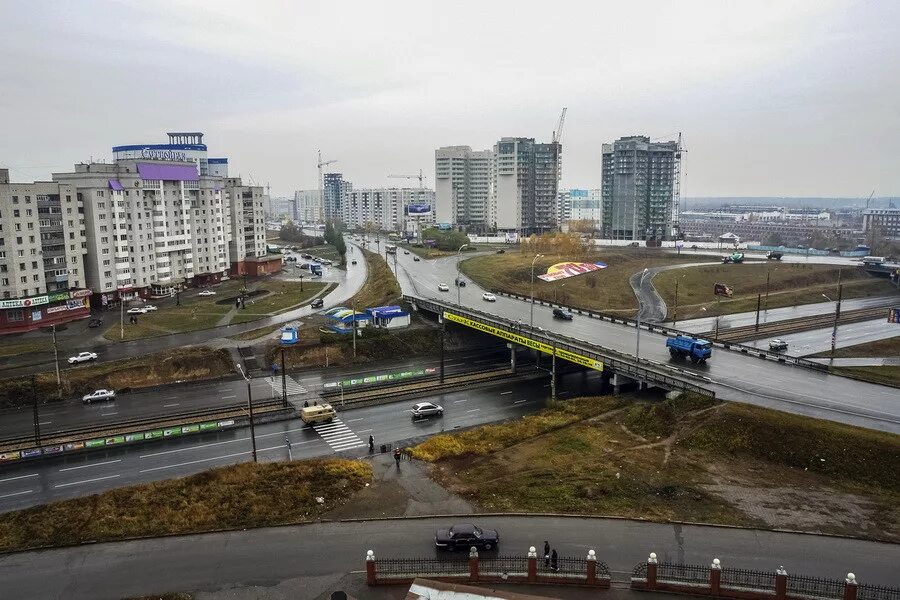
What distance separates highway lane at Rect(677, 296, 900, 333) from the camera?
277ft

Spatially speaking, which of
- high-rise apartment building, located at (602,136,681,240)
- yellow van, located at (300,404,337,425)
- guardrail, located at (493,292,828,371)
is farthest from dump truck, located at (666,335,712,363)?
high-rise apartment building, located at (602,136,681,240)

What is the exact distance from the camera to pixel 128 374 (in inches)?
2379

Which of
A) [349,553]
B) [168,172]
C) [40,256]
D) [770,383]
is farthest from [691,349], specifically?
[168,172]

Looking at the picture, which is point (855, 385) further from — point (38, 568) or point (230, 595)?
point (38, 568)

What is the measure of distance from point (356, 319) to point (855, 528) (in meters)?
56.2

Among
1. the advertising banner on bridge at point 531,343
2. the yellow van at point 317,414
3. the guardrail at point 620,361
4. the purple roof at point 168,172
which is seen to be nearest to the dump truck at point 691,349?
the guardrail at point 620,361

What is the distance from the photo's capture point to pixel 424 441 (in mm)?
44812

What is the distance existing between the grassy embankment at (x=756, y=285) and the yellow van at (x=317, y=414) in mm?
60262

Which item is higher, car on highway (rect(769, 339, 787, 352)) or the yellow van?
car on highway (rect(769, 339, 787, 352))

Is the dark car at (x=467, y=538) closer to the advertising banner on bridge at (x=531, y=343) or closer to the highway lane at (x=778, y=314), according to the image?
the advertising banner on bridge at (x=531, y=343)

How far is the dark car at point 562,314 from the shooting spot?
7319cm

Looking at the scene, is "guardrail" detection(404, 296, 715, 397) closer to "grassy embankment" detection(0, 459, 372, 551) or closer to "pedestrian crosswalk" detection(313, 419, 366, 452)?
"pedestrian crosswalk" detection(313, 419, 366, 452)

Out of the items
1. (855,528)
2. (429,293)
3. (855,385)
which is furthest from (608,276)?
(855,528)

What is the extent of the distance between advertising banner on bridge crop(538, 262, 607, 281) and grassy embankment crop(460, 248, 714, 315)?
5.16ft
